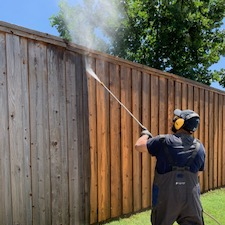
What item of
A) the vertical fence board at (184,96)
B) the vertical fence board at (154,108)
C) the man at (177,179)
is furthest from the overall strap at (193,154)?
the vertical fence board at (184,96)

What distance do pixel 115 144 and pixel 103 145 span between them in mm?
276

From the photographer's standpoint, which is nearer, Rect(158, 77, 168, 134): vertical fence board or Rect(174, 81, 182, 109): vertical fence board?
Rect(158, 77, 168, 134): vertical fence board

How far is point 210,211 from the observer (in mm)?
5289

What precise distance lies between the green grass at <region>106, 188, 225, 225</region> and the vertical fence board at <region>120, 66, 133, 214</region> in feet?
0.72

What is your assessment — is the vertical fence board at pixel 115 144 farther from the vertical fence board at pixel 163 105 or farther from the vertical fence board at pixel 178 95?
the vertical fence board at pixel 178 95

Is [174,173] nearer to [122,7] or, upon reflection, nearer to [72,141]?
[72,141]

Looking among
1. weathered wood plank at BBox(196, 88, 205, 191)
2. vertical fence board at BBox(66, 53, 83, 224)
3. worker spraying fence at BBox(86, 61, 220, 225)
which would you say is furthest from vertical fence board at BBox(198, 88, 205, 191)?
worker spraying fence at BBox(86, 61, 220, 225)

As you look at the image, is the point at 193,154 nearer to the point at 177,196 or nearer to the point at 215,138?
the point at 177,196

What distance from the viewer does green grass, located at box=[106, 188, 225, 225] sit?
461cm

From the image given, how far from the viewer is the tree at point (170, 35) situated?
12.9 meters

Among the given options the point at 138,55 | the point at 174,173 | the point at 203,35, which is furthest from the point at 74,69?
the point at 203,35

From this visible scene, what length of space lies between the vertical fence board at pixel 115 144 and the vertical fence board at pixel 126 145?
0.09m

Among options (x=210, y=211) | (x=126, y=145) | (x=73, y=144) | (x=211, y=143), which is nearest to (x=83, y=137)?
(x=73, y=144)

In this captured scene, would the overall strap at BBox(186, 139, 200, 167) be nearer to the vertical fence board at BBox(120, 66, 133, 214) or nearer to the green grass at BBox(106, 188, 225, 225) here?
the vertical fence board at BBox(120, 66, 133, 214)
